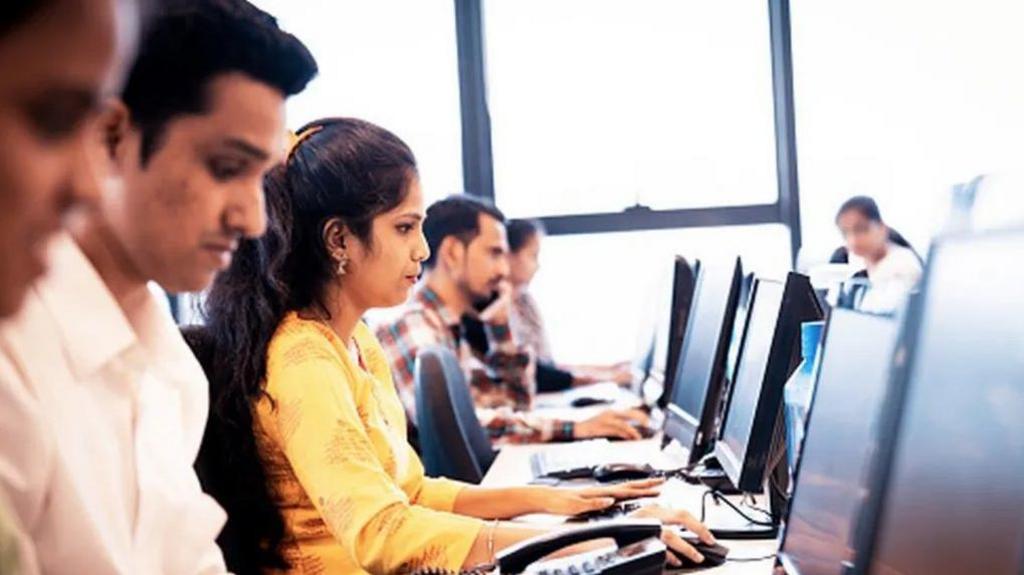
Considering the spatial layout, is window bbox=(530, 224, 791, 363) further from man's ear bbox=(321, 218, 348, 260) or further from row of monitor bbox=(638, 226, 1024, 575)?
row of monitor bbox=(638, 226, 1024, 575)

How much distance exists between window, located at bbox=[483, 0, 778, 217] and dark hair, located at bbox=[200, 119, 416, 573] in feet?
12.7

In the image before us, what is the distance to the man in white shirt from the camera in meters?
1.16

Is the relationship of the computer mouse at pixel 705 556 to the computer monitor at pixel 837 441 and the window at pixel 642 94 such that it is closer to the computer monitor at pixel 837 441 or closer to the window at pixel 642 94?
the computer monitor at pixel 837 441

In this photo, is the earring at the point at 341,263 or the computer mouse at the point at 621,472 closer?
the earring at the point at 341,263

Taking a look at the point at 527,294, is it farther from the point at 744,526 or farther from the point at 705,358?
the point at 744,526

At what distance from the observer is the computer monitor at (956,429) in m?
0.86

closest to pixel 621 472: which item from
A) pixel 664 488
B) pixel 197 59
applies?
pixel 664 488

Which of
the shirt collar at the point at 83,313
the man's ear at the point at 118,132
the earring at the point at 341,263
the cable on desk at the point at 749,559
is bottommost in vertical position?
the cable on desk at the point at 749,559

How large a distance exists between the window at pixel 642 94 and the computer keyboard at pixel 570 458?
287cm

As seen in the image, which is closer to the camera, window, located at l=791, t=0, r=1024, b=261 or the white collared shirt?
the white collared shirt

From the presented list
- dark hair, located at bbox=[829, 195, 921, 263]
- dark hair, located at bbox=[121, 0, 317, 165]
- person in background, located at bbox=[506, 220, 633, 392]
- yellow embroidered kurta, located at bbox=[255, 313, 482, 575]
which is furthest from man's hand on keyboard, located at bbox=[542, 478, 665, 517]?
dark hair, located at bbox=[829, 195, 921, 263]

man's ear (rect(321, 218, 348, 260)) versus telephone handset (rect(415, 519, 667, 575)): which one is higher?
man's ear (rect(321, 218, 348, 260))

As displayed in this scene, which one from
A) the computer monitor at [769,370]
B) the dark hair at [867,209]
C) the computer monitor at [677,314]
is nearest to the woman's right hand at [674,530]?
the computer monitor at [769,370]

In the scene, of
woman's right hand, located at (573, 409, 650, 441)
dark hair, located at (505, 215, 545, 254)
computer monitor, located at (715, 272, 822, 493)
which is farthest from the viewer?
dark hair, located at (505, 215, 545, 254)
